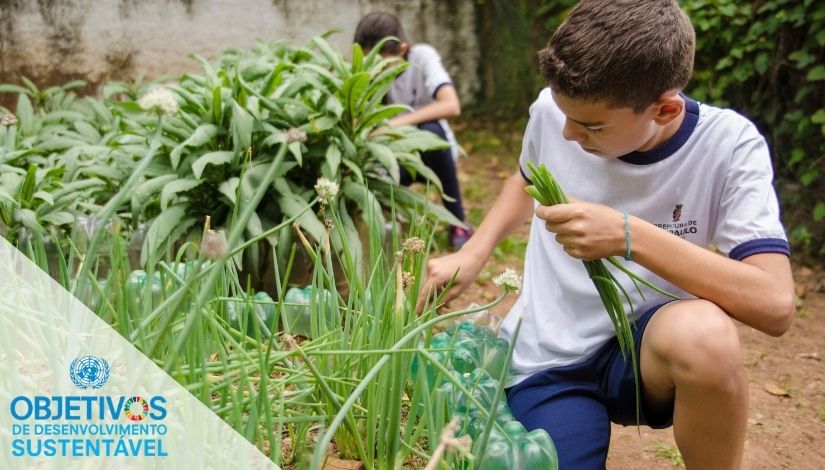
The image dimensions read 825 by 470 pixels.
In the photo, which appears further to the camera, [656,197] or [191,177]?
[191,177]

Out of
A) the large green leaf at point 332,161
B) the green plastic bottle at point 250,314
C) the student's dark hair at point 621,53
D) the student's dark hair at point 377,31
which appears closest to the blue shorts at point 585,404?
the student's dark hair at point 621,53

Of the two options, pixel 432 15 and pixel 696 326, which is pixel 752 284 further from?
pixel 432 15

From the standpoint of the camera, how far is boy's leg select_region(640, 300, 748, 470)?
152 cm

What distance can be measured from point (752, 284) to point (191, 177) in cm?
178

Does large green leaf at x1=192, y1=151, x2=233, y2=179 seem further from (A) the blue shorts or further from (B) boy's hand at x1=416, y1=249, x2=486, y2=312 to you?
(A) the blue shorts

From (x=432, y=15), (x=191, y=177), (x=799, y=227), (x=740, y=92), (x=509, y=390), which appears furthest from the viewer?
(x=432, y=15)

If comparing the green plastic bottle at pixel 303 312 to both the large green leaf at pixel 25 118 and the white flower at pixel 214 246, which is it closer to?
the white flower at pixel 214 246

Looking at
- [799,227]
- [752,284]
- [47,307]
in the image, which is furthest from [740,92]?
[47,307]

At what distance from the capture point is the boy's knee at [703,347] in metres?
1.51

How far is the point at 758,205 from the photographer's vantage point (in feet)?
5.34

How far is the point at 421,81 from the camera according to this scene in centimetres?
426

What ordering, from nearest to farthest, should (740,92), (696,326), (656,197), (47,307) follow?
(47,307)
(696,326)
(656,197)
(740,92)

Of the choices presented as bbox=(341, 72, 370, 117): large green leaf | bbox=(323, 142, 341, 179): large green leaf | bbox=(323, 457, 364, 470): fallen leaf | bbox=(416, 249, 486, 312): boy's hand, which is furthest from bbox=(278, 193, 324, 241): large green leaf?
bbox=(323, 457, 364, 470): fallen leaf
